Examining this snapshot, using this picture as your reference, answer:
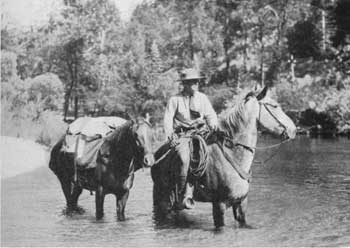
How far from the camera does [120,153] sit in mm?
9148

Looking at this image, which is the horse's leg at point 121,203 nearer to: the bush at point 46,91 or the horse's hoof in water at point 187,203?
the horse's hoof in water at point 187,203

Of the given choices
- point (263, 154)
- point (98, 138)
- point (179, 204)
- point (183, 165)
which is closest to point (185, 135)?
point (183, 165)

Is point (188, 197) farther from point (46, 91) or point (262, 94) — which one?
point (46, 91)

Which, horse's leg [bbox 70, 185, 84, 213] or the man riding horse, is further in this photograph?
horse's leg [bbox 70, 185, 84, 213]

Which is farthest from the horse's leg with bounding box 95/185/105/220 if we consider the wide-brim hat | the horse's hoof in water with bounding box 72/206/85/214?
the wide-brim hat

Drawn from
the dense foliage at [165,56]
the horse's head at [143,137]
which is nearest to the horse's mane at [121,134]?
the horse's head at [143,137]

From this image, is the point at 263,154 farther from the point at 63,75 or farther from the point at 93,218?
the point at 93,218

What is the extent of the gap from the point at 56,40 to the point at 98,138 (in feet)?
61.2

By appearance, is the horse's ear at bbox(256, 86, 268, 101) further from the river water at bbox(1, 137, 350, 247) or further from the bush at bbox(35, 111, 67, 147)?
the bush at bbox(35, 111, 67, 147)

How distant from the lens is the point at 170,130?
864 centimetres

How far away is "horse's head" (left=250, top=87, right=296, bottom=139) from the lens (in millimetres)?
8320

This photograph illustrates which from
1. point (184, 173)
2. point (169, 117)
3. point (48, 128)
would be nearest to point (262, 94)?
point (169, 117)

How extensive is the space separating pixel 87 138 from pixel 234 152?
2.90 m

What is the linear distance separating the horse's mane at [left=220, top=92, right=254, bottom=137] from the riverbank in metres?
8.55
